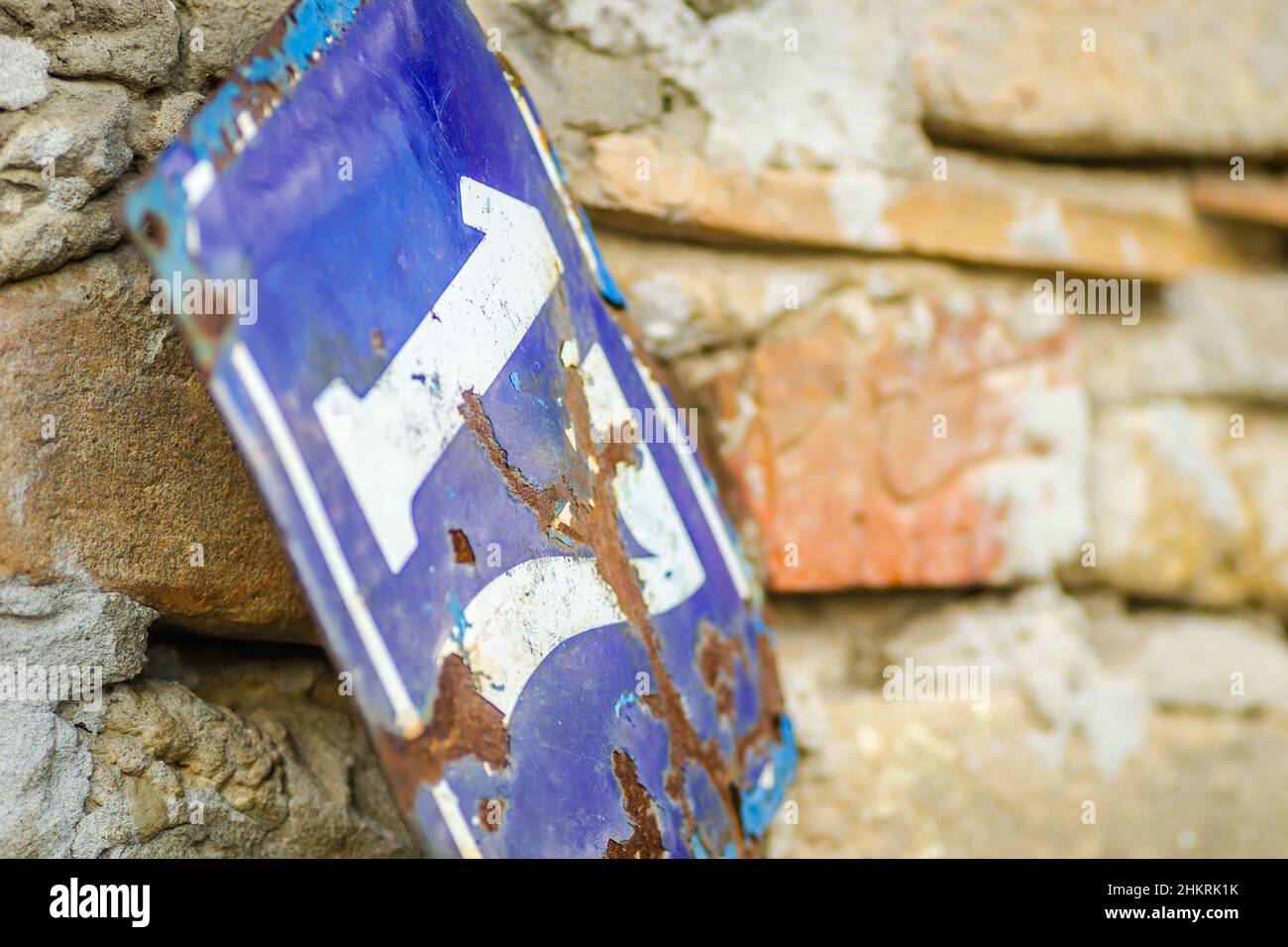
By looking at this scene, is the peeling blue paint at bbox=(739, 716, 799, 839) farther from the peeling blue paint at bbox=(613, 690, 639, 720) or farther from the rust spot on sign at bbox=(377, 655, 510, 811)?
the rust spot on sign at bbox=(377, 655, 510, 811)

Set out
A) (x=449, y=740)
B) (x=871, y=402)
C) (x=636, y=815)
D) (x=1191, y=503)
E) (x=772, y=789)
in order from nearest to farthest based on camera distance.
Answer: (x=449, y=740), (x=636, y=815), (x=772, y=789), (x=871, y=402), (x=1191, y=503)

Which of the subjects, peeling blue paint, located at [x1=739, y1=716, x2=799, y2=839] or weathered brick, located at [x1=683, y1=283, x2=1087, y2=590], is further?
weathered brick, located at [x1=683, y1=283, x2=1087, y2=590]

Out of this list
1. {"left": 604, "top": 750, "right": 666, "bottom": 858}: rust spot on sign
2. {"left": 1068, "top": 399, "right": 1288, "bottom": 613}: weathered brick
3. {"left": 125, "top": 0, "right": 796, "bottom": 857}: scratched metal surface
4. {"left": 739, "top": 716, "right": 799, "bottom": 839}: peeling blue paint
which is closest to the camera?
{"left": 125, "top": 0, "right": 796, "bottom": 857}: scratched metal surface

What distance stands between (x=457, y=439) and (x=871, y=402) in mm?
531

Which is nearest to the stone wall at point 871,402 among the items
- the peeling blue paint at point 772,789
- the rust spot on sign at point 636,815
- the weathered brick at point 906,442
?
the weathered brick at point 906,442

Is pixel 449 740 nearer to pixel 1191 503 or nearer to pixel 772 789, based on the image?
pixel 772 789

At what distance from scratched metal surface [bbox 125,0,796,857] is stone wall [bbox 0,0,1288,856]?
0.19 metres

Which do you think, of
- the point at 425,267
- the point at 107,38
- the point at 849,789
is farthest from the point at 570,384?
the point at 849,789

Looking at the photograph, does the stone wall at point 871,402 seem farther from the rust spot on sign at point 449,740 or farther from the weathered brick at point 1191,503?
the rust spot on sign at point 449,740

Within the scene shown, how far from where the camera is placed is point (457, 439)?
22.4 inches

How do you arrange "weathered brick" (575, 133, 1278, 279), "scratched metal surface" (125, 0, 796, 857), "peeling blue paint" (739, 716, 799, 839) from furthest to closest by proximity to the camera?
1. "weathered brick" (575, 133, 1278, 279)
2. "peeling blue paint" (739, 716, 799, 839)
3. "scratched metal surface" (125, 0, 796, 857)

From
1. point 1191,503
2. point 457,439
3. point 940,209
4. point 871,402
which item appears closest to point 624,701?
point 457,439

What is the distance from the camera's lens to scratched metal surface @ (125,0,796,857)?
1.57ft

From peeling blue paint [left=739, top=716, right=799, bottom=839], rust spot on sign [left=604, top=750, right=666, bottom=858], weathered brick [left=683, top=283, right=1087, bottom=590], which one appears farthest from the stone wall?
rust spot on sign [left=604, top=750, right=666, bottom=858]
